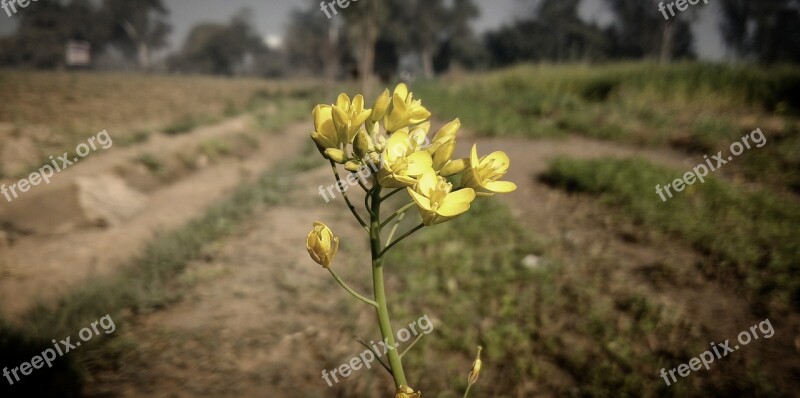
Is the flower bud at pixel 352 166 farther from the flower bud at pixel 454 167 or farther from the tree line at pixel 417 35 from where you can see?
the tree line at pixel 417 35

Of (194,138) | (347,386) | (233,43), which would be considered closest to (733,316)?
(347,386)

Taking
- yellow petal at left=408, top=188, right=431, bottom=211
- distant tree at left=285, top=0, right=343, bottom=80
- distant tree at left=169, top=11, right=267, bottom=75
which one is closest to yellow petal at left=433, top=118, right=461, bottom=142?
yellow petal at left=408, top=188, right=431, bottom=211

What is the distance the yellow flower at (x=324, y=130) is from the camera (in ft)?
3.05

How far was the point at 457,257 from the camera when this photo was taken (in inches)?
139

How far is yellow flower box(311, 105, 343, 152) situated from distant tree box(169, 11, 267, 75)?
74.0m

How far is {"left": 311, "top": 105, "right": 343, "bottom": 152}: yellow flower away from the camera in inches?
36.5

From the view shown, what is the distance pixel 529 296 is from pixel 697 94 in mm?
8606

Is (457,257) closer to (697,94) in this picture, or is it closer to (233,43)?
(697,94)

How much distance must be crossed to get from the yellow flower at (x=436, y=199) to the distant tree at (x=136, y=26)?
6576 centimetres

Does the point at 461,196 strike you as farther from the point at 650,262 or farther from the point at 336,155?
the point at 650,262

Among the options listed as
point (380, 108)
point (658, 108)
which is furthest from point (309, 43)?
point (380, 108)

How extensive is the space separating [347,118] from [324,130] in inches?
3.3

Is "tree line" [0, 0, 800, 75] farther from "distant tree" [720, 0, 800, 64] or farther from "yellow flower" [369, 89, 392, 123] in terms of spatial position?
"yellow flower" [369, 89, 392, 123]

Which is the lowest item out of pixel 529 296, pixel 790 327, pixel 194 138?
pixel 790 327
